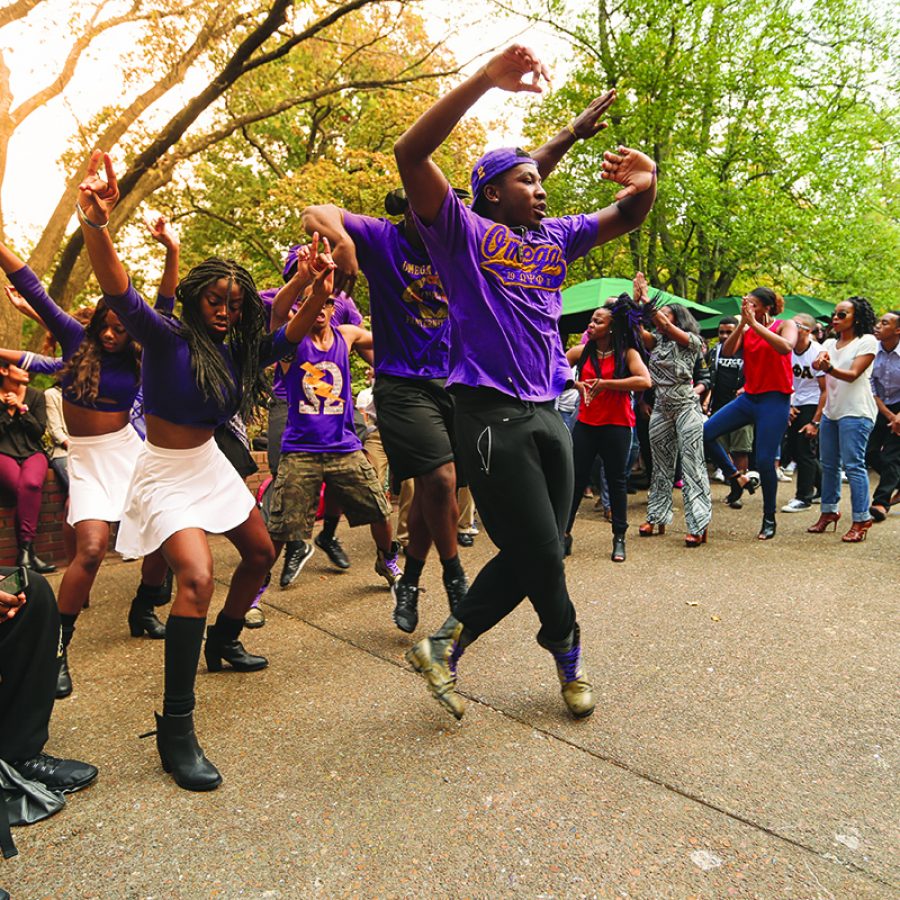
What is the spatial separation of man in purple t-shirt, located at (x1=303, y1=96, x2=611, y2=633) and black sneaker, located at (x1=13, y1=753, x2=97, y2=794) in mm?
1752

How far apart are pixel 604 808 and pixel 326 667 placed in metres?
1.71

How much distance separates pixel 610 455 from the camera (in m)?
6.19

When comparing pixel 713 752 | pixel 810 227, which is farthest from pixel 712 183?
pixel 713 752

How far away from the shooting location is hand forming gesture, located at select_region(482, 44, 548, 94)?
2.37 meters

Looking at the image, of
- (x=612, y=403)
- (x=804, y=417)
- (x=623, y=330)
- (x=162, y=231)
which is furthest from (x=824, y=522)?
(x=162, y=231)

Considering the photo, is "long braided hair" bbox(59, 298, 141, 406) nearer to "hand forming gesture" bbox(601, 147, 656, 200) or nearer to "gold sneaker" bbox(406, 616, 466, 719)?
"gold sneaker" bbox(406, 616, 466, 719)

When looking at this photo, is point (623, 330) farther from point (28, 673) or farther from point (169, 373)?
point (28, 673)

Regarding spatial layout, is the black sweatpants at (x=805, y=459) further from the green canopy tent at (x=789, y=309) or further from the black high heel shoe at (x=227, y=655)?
the black high heel shoe at (x=227, y=655)

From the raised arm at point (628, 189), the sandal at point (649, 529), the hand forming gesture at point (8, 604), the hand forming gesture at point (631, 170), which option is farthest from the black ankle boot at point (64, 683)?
the sandal at point (649, 529)

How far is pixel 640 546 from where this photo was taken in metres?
6.46

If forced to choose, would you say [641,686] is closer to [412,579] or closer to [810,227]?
[412,579]

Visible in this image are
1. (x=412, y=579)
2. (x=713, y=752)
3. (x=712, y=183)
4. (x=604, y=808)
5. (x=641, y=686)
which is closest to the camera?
(x=604, y=808)

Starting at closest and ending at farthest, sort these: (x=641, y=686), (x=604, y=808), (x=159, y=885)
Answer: (x=159, y=885) → (x=604, y=808) → (x=641, y=686)

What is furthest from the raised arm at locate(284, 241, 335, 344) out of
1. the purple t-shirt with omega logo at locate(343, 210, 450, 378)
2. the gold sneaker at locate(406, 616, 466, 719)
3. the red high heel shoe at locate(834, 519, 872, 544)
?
the red high heel shoe at locate(834, 519, 872, 544)
